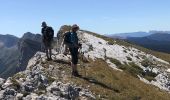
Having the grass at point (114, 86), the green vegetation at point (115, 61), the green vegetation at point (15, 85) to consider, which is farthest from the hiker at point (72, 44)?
the green vegetation at point (115, 61)

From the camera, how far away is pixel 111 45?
187 feet

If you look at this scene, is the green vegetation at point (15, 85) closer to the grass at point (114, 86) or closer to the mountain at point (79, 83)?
the mountain at point (79, 83)

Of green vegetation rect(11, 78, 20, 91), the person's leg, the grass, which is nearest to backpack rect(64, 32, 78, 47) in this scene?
the person's leg

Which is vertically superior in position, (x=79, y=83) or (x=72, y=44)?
(x=72, y=44)

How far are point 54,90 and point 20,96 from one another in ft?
8.94

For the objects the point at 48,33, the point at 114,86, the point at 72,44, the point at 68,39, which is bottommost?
the point at 114,86

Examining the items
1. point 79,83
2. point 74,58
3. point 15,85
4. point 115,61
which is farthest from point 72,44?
point 115,61

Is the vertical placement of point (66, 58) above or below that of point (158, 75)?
above

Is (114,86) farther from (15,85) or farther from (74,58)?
(15,85)

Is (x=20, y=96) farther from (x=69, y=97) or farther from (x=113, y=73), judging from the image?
(x=113, y=73)

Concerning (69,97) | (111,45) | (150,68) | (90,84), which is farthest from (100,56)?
(69,97)

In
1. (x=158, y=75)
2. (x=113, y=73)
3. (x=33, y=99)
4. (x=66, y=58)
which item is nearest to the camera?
(x=33, y=99)

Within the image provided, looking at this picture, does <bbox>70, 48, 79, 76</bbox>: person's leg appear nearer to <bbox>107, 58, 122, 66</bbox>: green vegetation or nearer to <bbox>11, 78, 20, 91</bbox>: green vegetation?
<bbox>11, 78, 20, 91</bbox>: green vegetation

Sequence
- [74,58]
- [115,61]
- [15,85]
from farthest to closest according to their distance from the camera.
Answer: [115,61] → [74,58] → [15,85]
